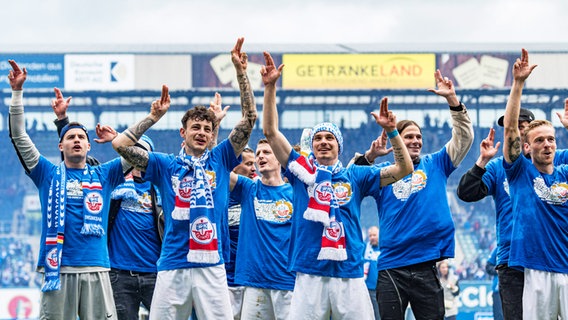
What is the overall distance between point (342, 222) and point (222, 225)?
875 mm

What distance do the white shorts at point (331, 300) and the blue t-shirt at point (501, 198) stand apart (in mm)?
1362

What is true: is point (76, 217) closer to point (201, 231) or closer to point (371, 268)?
point (201, 231)

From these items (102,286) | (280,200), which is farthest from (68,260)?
(280,200)

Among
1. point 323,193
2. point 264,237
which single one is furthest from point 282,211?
point 323,193

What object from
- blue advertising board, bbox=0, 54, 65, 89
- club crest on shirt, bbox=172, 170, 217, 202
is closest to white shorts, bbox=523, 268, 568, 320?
club crest on shirt, bbox=172, 170, 217, 202

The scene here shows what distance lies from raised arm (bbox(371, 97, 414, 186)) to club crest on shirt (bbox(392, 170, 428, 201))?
1.89 feet

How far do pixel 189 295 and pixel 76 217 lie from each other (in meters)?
1.31

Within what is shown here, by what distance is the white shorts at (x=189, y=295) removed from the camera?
599 cm

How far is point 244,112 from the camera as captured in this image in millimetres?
6367

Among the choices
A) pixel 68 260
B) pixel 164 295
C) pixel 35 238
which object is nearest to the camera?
pixel 164 295

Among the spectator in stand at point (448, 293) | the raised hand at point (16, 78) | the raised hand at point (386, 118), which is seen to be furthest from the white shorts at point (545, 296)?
the spectator in stand at point (448, 293)

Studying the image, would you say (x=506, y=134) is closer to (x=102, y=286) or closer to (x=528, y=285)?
(x=528, y=285)

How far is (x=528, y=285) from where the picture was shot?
20.6 ft

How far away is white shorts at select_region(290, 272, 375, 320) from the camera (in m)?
6.01
